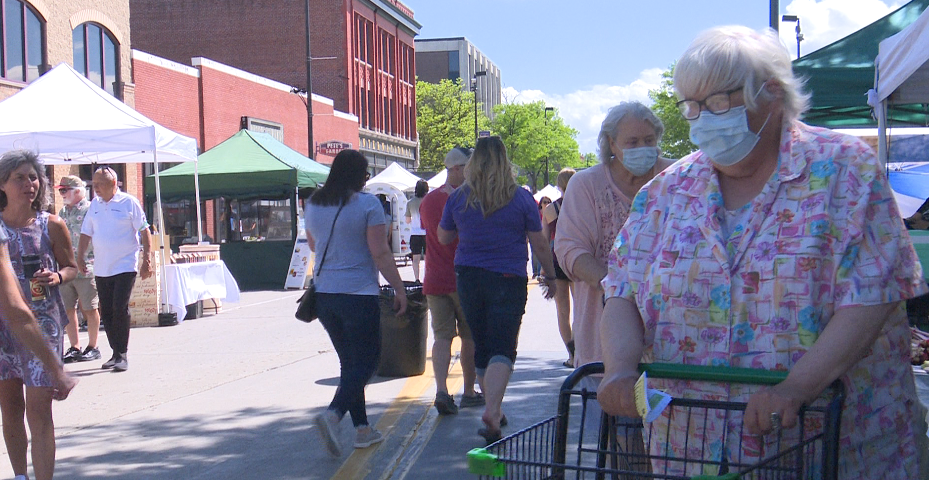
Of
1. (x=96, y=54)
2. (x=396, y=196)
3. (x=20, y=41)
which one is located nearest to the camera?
(x=20, y=41)

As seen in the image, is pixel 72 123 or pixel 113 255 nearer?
pixel 113 255

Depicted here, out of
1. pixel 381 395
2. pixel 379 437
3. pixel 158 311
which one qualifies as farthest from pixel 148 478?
pixel 158 311

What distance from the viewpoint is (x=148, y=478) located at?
5574mm

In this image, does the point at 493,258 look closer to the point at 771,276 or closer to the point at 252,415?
the point at 252,415

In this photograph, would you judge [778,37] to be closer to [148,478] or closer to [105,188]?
[148,478]

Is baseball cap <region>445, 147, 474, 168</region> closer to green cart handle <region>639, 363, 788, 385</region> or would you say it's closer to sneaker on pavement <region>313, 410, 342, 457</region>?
sneaker on pavement <region>313, 410, 342, 457</region>

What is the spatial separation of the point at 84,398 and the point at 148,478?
2.98m

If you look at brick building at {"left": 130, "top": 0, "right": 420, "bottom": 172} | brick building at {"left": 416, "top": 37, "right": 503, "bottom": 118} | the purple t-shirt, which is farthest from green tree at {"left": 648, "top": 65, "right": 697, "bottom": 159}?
the purple t-shirt

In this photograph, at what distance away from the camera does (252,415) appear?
724 centimetres

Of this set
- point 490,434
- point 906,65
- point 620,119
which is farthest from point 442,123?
point 620,119

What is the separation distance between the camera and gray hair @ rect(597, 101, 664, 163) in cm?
438

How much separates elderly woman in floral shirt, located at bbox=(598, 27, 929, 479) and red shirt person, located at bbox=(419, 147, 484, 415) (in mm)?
4251

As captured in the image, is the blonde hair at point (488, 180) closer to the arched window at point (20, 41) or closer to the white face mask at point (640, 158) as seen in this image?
the white face mask at point (640, 158)

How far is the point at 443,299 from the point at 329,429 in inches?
62.0
